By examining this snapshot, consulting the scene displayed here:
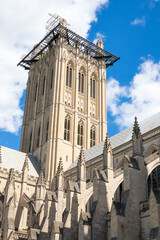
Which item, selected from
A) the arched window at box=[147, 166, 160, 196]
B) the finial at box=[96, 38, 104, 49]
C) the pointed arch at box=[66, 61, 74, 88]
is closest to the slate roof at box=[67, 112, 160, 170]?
the arched window at box=[147, 166, 160, 196]

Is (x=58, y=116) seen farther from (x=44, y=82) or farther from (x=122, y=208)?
(x=122, y=208)

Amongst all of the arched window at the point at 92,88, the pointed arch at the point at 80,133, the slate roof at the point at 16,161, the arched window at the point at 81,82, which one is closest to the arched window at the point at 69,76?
the arched window at the point at 81,82

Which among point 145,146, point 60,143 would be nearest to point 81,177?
point 145,146

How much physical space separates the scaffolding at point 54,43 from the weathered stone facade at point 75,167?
108 cm

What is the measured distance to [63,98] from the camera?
51438mm

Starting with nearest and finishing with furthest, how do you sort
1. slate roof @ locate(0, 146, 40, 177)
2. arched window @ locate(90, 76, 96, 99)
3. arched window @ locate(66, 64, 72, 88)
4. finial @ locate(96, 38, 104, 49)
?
slate roof @ locate(0, 146, 40, 177)
arched window @ locate(66, 64, 72, 88)
arched window @ locate(90, 76, 96, 99)
finial @ locate(96, 38, 104, 49)

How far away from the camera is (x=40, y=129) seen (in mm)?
51406

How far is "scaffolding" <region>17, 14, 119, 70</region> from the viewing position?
2200 inches

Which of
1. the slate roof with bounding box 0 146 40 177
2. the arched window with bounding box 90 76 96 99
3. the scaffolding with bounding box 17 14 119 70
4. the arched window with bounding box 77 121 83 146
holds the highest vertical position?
the scaffolding with bounding box 17 14 119 70

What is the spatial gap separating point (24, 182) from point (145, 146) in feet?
50.9

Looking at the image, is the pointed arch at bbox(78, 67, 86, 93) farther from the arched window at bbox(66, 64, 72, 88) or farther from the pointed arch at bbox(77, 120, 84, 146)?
the pointed arch at bbox(77, 120, 84, 146)

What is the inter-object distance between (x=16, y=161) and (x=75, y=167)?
8.85m

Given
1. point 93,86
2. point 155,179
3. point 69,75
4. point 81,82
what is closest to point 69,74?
point 69,75

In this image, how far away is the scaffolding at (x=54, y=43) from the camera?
55875 mm
